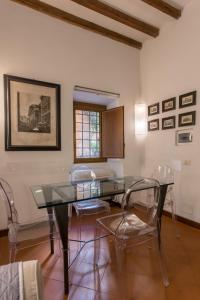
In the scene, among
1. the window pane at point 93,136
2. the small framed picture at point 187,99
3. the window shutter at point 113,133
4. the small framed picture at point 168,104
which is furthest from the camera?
the window pane at point 93,136

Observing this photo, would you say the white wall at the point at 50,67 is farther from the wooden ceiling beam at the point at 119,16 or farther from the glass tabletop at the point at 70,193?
the glass tabletop at the point at 70,193

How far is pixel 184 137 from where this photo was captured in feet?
10.2

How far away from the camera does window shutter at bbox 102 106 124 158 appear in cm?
379

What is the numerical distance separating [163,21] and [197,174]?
250 centimetres

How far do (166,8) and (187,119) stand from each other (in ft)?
5.32

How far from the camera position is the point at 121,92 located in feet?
12.5

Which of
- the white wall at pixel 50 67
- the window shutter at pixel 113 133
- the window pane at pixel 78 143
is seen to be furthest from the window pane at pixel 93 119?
the white wall at pixel 50 67

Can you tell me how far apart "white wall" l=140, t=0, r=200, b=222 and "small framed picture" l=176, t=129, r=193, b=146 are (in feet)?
0.22

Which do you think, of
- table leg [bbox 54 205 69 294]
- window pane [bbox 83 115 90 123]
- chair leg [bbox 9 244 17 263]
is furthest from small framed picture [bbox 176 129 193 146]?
chair leg [bbox 9 244 17 263]

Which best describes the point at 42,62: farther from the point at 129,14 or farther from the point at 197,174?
the point at 197,174

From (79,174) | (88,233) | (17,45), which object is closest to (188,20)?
(17,45)

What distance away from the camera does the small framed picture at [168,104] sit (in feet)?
10.7

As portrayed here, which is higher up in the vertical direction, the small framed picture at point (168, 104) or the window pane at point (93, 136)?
the small framed picture at point (168, 104)

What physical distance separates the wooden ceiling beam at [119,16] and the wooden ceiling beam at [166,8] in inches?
17.0
